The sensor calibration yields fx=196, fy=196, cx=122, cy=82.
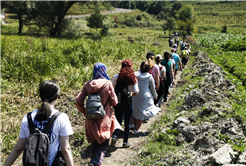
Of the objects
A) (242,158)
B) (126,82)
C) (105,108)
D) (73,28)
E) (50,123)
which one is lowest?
(242,158)

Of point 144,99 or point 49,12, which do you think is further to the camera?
point 49,12

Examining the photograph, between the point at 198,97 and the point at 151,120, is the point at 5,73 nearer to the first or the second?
the point at 151,120

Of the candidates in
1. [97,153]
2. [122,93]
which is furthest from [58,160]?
[122,93]

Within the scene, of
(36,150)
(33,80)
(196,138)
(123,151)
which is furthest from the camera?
(33,80)

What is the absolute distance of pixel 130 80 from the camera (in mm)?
4297

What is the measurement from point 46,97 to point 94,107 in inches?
42.3

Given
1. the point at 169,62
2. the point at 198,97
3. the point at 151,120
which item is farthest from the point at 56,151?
the point at 169,62

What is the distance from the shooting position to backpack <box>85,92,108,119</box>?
127 inches

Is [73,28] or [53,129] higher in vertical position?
[73,28]

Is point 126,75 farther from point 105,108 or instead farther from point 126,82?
point 105,108

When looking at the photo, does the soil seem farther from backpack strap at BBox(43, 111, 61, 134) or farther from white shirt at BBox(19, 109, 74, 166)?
backpack strap at BBox(43, 111, 61, 134)

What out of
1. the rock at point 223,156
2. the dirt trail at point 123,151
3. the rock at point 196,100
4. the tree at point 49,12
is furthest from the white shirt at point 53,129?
the tree at point 49,12

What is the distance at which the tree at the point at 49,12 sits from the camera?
21798 mm

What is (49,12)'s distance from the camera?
902 inches
